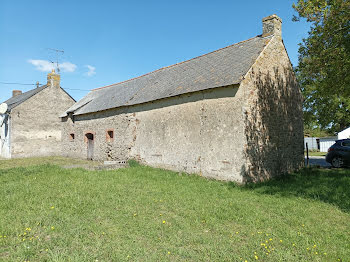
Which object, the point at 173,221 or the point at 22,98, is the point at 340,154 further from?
the point at 22,98

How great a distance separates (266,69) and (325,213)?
6353 millimetres

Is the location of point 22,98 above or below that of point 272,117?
above

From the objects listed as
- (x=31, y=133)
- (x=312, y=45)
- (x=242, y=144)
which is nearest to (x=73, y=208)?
(x=242, y=144)

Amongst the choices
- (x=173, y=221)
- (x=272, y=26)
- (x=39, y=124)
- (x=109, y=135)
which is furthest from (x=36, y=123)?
(x=173, y=221)

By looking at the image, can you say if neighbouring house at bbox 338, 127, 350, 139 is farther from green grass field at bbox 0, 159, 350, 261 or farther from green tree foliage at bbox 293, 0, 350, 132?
green grass field at bbox 0, 159, 350, 261

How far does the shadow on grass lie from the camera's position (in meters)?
6.67

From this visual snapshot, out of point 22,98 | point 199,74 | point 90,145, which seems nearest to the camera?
point 199,74

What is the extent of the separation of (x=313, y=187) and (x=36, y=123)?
20878 mm

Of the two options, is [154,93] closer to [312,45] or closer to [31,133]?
[312,45]

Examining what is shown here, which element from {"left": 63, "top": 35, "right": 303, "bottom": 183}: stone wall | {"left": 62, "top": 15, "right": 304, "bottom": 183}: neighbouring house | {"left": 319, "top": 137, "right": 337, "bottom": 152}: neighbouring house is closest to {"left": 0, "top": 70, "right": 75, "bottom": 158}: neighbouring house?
{"left": 62, "top": 15, "right": 304, "bottom": 183}: neighbouring house

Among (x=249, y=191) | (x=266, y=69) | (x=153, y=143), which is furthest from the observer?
(x=153, y=143)

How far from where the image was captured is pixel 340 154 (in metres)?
12.2

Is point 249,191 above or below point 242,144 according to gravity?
below

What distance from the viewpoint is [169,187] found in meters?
7.80
